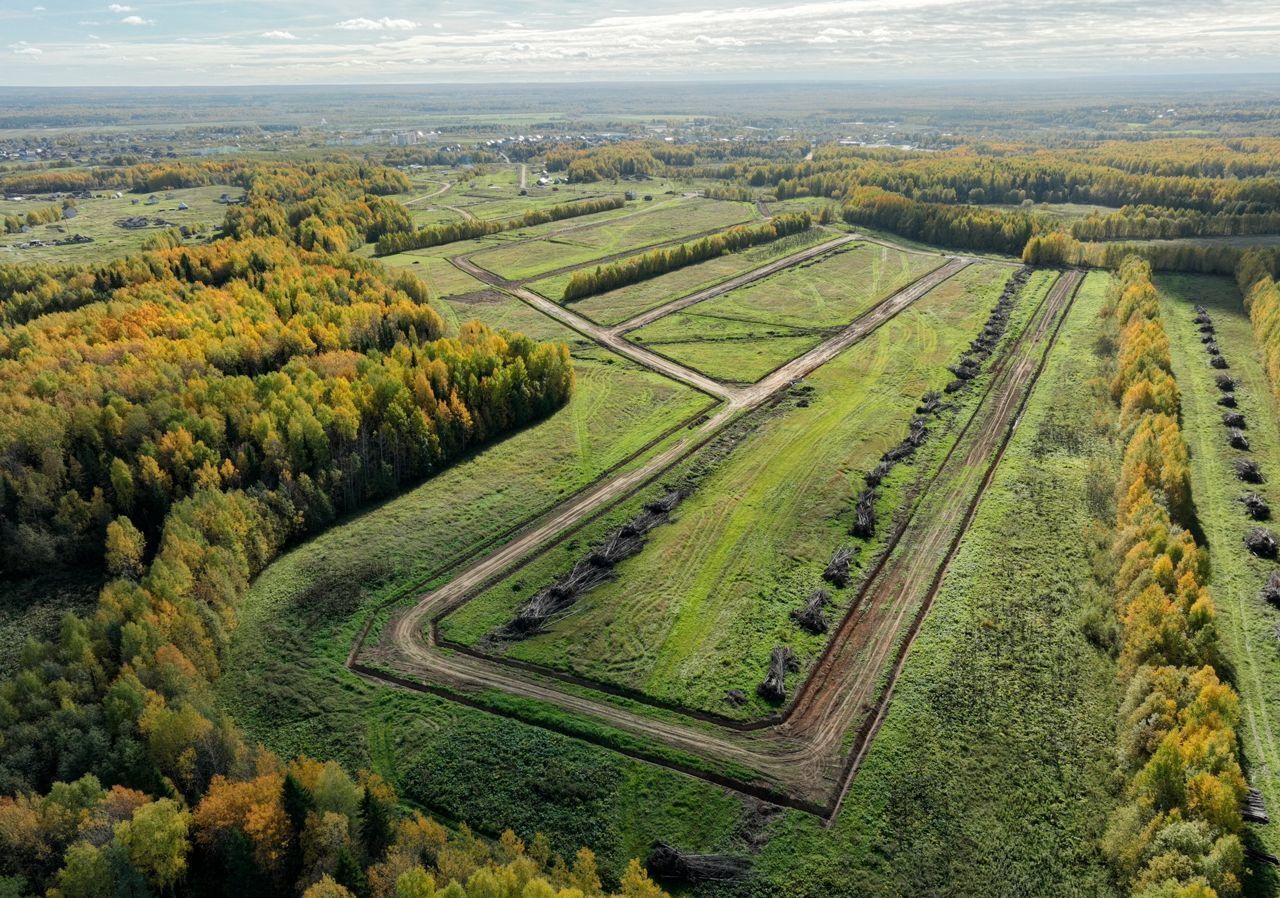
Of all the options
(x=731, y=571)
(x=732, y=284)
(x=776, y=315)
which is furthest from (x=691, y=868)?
(x=732, y=284)

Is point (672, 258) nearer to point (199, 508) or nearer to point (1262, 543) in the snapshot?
point (199, 508)

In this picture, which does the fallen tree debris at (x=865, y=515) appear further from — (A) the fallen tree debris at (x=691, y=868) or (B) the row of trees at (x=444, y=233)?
(B) the row of trees at (x=444, y=233)

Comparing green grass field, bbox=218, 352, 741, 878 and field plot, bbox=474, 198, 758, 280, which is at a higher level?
field plot, bbox=474, 198, 758, 280

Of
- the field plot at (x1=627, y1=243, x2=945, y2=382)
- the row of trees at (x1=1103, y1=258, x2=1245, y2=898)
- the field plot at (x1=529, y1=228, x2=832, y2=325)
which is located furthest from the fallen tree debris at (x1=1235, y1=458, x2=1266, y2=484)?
the field plot at (x1=529, y1=228, x2=832, y2=325)

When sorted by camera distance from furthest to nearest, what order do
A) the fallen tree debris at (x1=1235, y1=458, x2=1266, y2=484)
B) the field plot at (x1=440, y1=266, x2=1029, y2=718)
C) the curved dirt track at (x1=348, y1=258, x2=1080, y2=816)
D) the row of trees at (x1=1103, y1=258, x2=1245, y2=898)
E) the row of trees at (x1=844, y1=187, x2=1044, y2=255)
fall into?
1. the row of trees at (x1=844, y1=187, x2=1044, y2=255)
2. the fallen tree debris at (x1=1235, y1=458, x2=1266, y2=484)
3. the field plot at (x1=440, y1=266, x2=1029, y2=718)
4. the curved dirt track at (x1=348, y1=258, x2=1080, y2=816)
5. the row of trees at (x1=1103, y1=258, x2=1245, y2=898)

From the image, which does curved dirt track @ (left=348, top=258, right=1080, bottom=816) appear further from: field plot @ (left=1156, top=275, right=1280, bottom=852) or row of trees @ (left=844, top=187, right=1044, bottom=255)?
row of trees @ (left=844, top=187, right=1044, bottom=255)

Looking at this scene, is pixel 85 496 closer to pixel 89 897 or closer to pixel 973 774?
pixel 89 897

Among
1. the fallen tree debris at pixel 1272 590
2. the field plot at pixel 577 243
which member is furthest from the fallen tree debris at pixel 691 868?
the field plot at pixel 577 243
